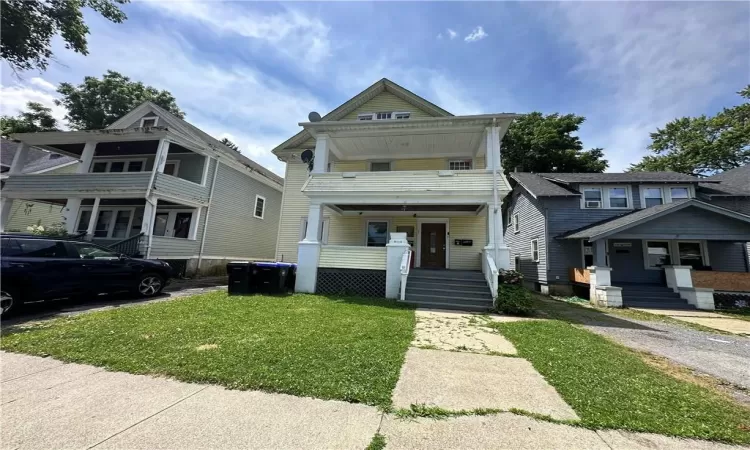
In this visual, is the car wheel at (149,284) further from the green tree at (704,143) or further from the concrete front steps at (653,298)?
the green tree at (704,143)

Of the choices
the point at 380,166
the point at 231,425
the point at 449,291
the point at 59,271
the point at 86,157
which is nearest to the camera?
the point at 231,425

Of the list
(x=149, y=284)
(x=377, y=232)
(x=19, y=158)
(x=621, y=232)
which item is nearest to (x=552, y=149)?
(x=621, y=232)

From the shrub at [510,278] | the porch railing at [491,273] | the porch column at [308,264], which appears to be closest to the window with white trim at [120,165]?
the porch column at [308,264]

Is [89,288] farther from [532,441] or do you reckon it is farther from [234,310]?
[532,441]

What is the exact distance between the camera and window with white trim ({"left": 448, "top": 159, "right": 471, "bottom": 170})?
12.7m

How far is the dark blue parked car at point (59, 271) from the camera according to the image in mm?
6039

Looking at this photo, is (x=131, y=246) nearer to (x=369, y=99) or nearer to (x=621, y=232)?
(x=369, y=99)

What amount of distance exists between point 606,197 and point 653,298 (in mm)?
5626

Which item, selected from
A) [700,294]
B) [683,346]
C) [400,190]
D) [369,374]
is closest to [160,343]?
[369,374]

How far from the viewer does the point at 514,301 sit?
26.5 feet

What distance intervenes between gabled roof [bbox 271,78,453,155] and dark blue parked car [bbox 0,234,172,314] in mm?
8374

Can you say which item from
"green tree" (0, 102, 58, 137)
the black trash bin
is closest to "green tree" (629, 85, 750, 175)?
the black trash bin

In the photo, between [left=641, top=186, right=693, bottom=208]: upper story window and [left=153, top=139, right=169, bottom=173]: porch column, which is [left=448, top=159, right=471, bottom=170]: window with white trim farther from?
[left=153, top=139, right=169, bottom=173]: porch column

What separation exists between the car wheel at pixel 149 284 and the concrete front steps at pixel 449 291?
7849 mm
